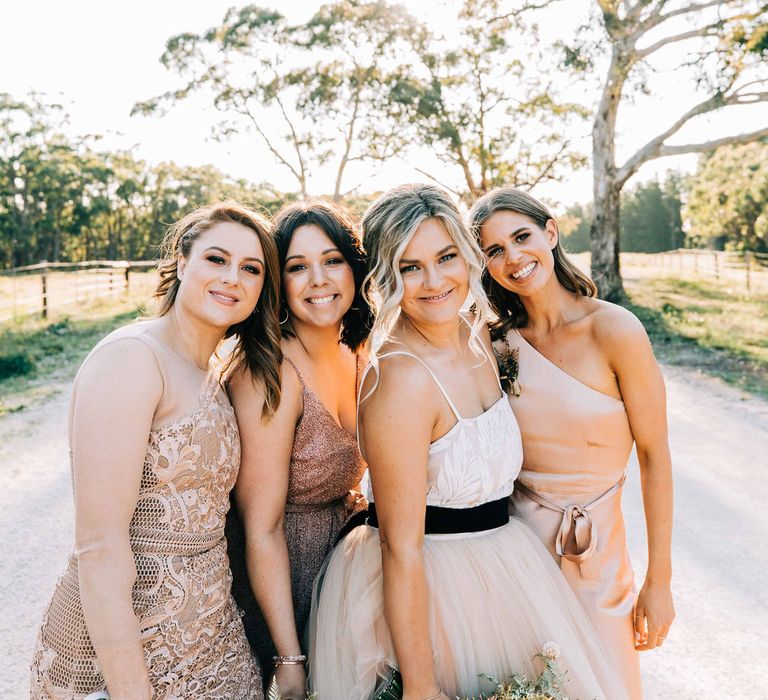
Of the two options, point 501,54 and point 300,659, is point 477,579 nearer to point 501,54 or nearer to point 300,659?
point 300,659

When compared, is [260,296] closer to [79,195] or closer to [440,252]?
[440,252]

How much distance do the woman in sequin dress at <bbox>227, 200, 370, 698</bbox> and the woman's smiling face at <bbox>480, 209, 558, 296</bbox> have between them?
57 cm

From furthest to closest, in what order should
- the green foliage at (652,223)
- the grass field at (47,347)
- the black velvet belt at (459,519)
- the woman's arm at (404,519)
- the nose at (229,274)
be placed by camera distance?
the green foliage at (652,223) → the grass field at (47,347) → the black velvet belt at (459,519) → the nose at (229,274) → the woman's arm at (404,519)

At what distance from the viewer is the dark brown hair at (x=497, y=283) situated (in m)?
2.92

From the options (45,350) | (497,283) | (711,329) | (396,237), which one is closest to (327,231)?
(396,237)

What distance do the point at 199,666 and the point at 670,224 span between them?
3296 inches

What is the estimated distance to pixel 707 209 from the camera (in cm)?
5741

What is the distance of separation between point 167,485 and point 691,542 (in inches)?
169

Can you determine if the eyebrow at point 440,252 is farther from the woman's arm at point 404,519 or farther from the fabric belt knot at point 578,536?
the fabric belt knot at point 578,536

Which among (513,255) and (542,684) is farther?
(513,255)

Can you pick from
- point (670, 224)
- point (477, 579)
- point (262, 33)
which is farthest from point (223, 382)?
point (670, 224)

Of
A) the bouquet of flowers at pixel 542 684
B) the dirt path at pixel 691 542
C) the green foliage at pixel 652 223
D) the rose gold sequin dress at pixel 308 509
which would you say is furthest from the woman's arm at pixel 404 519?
the green foliage at pixel 652 223

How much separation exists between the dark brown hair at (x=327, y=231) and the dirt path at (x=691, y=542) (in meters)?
2.50

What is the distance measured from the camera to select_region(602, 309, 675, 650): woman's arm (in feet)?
8.98
